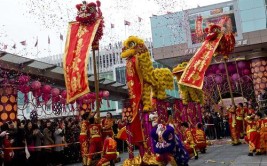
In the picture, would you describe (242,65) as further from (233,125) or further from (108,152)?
(108,152)

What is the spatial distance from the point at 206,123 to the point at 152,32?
37.1 ft

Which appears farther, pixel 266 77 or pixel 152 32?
pixel 152 32

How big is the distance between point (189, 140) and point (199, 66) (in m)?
2.42

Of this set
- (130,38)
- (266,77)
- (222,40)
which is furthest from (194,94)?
(266,77)

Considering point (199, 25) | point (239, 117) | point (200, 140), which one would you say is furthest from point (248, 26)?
point (200, 140)

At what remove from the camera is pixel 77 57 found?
7559 mm

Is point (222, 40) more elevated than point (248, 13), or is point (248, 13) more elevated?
point (248, 13)

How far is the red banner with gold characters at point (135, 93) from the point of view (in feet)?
24.8

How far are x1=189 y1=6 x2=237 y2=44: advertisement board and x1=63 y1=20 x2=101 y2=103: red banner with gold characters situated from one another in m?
17.3

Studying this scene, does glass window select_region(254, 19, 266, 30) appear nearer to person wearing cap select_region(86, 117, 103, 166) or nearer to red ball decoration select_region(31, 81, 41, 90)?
red ball decoration select_region(31, 81, 41, 90)

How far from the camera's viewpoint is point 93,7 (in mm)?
8258

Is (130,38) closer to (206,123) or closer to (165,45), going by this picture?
(206,123)

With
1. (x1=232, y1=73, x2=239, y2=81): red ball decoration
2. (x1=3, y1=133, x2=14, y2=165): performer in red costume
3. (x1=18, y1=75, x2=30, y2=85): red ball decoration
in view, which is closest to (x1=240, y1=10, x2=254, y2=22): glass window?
(x1=232, y1=73, x2=239, y2=81): red ball decoration

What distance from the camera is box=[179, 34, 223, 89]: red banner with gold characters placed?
10023 millimetres
